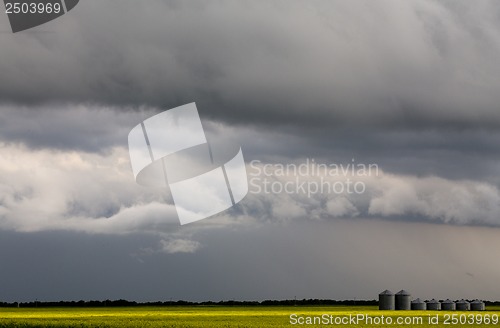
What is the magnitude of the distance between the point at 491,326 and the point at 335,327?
59.6ft

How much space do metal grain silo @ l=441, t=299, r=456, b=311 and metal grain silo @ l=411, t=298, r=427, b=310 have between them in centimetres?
600

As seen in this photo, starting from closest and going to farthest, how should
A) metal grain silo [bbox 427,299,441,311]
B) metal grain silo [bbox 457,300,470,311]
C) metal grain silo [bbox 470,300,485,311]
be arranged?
metal grain silo [bbox 427,299,441,311], metal grain silo [bbox 457,300,470,311], metal grain silo [bbox 470,300,485,311]

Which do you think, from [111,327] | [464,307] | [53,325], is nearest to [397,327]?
[111,327]

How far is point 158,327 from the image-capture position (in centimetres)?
5822

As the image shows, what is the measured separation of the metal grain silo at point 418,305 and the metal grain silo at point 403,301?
99cm

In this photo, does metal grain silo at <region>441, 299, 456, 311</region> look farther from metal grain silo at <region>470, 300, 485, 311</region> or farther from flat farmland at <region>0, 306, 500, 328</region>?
flat farmland at <region>0, 306, 500, 328</region>

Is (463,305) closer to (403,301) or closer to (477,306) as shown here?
(477,306)

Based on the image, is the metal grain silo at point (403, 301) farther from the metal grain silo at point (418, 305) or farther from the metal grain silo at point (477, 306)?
the metal grain silo at point (477, 306)

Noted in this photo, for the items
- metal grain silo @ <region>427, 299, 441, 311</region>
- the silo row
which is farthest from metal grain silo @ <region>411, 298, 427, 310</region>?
metal grain silo @ <region>427, 299, 441, 311</region>

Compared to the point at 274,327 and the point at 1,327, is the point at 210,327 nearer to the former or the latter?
the point at 274,327

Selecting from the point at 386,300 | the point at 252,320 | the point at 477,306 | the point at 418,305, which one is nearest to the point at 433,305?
the point at 418,305

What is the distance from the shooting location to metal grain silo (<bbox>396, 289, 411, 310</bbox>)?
118188 mm

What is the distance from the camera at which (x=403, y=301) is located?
118562mm

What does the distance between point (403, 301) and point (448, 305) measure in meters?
11.4
